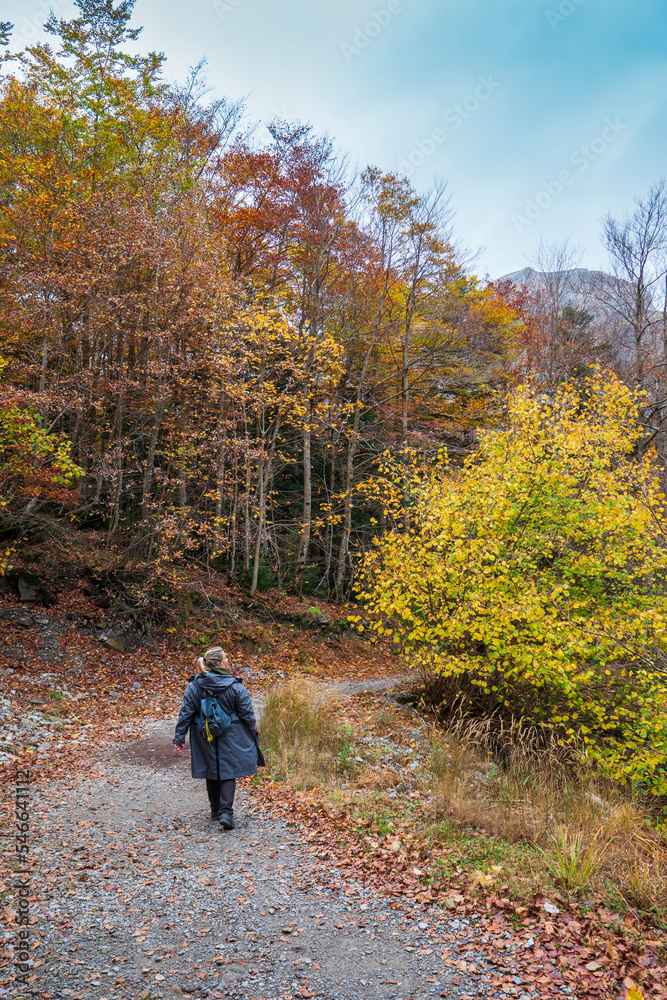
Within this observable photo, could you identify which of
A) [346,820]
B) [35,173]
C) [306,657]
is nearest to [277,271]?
[35,173]

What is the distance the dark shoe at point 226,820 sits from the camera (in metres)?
5.31

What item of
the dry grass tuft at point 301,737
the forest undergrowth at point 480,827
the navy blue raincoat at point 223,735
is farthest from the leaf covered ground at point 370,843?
the navy blue raincoat at point 223,735

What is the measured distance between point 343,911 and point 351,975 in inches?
27.1

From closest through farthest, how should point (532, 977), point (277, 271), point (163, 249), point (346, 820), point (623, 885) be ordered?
1. point (532, 977)
2. point (623, 885)
3. point (346, 820)
4. point (163, 249)
5. point (277, 271)

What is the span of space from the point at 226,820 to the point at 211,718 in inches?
38.8

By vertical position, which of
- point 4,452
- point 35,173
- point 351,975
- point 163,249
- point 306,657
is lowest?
point 306,657

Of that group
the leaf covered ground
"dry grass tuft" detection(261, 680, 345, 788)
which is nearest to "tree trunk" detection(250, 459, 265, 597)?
the leaf covered ground

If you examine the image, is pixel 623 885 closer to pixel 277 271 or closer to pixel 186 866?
pixel 186 866

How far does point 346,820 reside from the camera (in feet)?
18.1

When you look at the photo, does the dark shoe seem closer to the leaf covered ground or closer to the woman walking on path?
the woman walking on path

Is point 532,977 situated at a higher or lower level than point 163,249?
lower

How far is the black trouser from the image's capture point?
213 inches

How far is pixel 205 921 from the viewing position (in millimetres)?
3873

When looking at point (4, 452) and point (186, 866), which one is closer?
point (186, 866)
